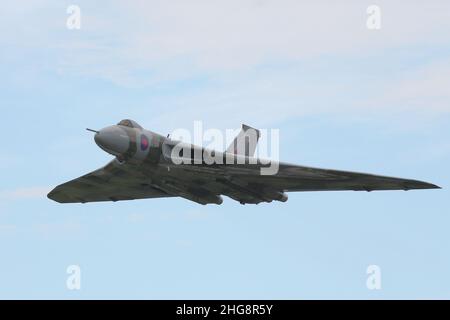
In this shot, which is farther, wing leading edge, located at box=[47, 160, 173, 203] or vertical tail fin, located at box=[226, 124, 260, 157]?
vertical tail fin, located at box=[226, 124, 260, 157]

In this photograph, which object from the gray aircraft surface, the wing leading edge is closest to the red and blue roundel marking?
the gray aircraft surface

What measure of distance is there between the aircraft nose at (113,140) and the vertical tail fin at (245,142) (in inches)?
390

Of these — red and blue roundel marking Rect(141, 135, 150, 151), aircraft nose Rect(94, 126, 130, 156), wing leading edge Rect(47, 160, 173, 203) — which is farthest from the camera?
wing leading edge Rect(47, 160, 173, 203)

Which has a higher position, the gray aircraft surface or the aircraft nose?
the aircraft nose

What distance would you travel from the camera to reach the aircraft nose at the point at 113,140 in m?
45.1

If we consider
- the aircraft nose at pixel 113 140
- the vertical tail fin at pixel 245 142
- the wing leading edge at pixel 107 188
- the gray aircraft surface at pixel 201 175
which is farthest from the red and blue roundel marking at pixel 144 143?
the vertical tail fin at pixel 245 142

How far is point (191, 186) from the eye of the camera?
1954 inches

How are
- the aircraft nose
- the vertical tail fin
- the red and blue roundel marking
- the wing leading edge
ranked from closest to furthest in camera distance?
the aircraft nose → the red and blue roundel marking → the wing leading edge → the vertical tail fin

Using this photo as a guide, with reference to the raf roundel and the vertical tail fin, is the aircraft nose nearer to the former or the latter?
the raf roundel

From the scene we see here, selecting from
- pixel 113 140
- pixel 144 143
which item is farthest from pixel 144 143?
pixel 113 140

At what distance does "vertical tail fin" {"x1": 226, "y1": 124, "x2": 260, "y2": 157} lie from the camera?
178 ft

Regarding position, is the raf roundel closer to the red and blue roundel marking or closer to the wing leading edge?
the red and blue roundel marking

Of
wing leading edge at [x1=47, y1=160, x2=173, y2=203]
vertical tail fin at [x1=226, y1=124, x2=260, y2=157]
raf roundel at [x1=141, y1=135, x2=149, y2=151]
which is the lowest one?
wing leading edge at [x1=47, y1=160, x2=173, y2=203]

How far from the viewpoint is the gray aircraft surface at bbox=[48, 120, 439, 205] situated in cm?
4653
